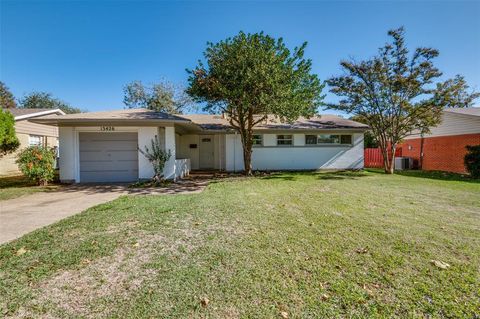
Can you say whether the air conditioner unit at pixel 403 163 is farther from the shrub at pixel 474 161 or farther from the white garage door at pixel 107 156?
the white garage door at pixel 107 156

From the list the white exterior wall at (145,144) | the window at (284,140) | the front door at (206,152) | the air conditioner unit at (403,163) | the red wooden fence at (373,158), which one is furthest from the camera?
the red wooden fence at (373,158)

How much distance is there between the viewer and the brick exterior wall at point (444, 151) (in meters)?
15.3

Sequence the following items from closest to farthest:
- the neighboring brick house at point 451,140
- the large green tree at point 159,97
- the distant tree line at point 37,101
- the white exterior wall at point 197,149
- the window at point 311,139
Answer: the neighboring brick house at point 451,140 → the window at point 311,139 → the white exterior wall at point 197,149 → the large green tree at point 159,97 → the distant tree line at point 37,101

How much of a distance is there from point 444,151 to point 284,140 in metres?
11.7

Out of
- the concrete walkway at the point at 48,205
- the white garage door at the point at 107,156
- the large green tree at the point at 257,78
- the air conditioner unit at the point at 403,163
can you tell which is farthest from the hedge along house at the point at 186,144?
the air conditioner unit at the point at 403,163

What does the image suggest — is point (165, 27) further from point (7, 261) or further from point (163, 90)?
point (163, 90)

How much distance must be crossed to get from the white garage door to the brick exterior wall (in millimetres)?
→ 19762

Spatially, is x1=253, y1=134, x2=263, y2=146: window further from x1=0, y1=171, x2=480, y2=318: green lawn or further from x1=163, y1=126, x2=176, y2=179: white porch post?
x1=0, y1=171, x2=480, y2=318: green lawn

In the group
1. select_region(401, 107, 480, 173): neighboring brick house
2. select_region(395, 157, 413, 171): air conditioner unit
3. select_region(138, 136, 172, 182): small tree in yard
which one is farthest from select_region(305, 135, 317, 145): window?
select_region(138, 136, 172, 182): small tree in yard

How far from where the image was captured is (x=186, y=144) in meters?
16.9

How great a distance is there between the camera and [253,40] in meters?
10.6

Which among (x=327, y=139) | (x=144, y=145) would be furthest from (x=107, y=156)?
(x=327, y=139)

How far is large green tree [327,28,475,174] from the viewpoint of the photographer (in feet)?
41.4

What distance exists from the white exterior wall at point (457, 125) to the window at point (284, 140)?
1119cm
